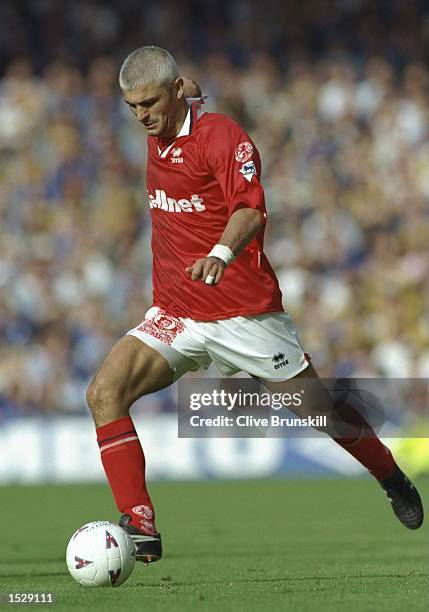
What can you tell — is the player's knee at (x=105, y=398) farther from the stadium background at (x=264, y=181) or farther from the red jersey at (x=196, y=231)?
the stadium background at (x=264, y=181)

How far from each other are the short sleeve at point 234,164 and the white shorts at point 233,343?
753 mm

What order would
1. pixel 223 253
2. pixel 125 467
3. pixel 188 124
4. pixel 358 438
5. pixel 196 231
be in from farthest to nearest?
pixel 358 438 < pixel 196 231 < pixel 188 124 < pixel 125 467 < pixel 223 253

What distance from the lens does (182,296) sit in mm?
7125

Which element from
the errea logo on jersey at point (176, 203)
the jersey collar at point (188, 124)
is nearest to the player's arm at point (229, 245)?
the errea logo on jersey at point (176, 203)

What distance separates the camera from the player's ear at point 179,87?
6812 millimetres

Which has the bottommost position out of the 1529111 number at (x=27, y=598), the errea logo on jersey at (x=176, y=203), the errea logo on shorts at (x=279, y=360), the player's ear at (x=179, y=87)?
the 1529111 number at (x=27, y=598)

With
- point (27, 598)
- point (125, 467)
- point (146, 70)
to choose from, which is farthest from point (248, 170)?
point (27, 598)

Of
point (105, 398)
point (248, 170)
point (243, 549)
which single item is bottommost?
point (243, 549)

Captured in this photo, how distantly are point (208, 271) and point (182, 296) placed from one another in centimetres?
Result: 117

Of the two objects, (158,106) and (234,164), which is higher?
(158,106)

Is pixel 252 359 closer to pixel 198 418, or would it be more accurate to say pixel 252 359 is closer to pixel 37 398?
pixel 198 418

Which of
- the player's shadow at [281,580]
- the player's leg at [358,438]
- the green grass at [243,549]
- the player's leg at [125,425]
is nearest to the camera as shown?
the green grass at [243,549]

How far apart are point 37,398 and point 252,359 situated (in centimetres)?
976

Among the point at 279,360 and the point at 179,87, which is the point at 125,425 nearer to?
the point at 279,360
